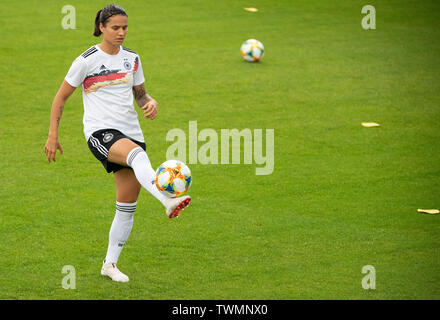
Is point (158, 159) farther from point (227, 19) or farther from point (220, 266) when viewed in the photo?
point (227, 19)

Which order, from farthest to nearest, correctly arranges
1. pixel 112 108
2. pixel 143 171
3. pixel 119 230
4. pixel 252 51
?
pixel 252 51 < pixel 119 230 < pixel 112 108 < pixel 143 171

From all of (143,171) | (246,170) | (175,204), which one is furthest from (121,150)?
(246,170)

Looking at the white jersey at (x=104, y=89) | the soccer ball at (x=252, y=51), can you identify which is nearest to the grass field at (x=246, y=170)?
the soccer ball at (x=252, y=51)

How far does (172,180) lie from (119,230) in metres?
1.26

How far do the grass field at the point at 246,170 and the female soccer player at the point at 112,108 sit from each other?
869 mm

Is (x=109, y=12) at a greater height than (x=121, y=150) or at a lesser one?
greater

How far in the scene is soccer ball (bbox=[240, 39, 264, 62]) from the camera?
14.8 m

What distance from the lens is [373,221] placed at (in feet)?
26.6

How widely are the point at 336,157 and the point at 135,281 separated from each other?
449 centimetres

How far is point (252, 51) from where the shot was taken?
14.8 metres

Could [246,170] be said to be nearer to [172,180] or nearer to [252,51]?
[172,180]

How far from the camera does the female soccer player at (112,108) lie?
6152mm

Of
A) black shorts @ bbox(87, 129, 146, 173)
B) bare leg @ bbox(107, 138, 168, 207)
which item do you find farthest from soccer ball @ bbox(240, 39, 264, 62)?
bare leg @ bbox(107, 138, 168, 207)

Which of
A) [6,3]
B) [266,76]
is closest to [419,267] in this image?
[266,76]
